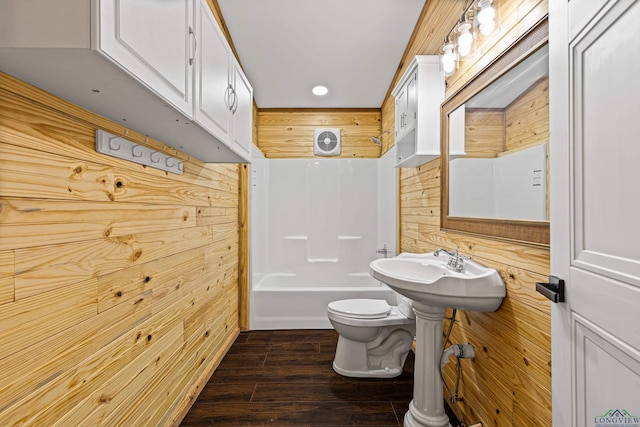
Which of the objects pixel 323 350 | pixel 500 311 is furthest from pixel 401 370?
pixel 500 311

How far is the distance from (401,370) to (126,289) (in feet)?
5.95

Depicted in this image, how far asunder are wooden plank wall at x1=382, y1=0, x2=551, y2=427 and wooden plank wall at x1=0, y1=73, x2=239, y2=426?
1518 mm

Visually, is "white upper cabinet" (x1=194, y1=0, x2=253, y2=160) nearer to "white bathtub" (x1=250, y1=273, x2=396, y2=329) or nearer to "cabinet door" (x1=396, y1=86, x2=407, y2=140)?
"cabinet door" (x1=396, y1=86, x2=407, y2=140)

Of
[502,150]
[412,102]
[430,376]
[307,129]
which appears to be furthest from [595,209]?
[307,129]

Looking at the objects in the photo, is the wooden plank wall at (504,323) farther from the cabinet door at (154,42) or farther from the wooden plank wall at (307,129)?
the wooden plank wall at (307,129)

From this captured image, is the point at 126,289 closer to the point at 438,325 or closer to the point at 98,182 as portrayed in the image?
the point at 98,182

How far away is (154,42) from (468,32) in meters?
1.45

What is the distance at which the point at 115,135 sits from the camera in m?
1.10

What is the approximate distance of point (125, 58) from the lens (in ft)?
2.27

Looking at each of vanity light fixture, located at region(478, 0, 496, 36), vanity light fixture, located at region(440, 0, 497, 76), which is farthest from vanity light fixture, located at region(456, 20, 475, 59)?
vanity light fixture, located at region(478, 0, 496, 36)

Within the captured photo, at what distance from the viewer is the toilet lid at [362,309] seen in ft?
6.80

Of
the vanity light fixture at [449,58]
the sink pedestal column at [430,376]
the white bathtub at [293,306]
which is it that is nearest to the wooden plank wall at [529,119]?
the vanity light fixture at [449,58]

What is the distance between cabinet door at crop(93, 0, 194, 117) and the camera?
2.14 ft

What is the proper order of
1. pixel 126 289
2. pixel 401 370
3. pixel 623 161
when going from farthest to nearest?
pixel 401 370
pixel 126 289
pixel 623 161
